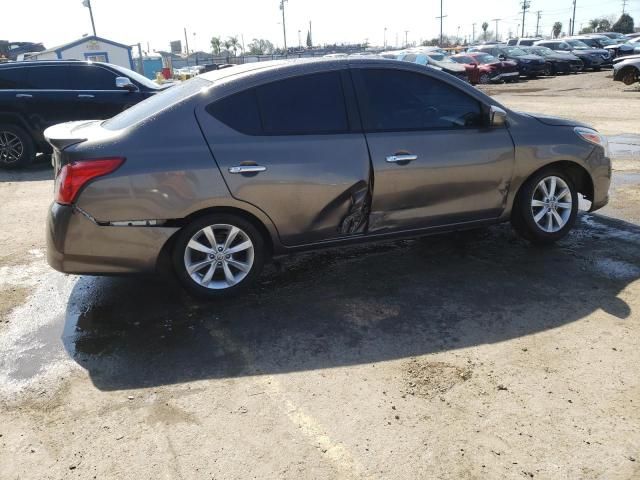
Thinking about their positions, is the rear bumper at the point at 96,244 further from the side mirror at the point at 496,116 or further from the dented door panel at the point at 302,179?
the side mirror at the point at 496,116

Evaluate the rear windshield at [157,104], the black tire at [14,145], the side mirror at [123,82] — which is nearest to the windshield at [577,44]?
the side mirror at [123,82]

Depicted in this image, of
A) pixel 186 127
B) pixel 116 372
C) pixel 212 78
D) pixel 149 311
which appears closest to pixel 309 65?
pixel 212 78

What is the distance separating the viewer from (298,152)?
4090 mm

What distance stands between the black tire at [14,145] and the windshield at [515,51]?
27.2m

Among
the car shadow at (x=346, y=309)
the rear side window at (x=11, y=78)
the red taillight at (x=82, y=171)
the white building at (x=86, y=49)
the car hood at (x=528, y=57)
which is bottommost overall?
the car shadow at (x=346, y=309)

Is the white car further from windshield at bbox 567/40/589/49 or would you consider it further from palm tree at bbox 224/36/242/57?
palm tree at bbox 224/36/242/57

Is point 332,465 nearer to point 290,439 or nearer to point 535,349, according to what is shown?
point 290,439

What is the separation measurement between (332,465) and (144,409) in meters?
1.08

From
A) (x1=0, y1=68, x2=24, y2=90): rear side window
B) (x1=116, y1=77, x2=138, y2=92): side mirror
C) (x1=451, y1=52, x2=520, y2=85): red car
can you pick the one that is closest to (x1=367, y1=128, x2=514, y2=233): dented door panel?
(x1=116, y1=77, x2=138, y2=92): side mirror

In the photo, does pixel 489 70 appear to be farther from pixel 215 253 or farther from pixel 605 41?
pixel 215 253

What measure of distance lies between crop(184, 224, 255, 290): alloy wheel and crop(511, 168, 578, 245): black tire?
245cm

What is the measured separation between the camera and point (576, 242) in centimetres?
528

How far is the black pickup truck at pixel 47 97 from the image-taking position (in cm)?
929

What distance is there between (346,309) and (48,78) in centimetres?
811
